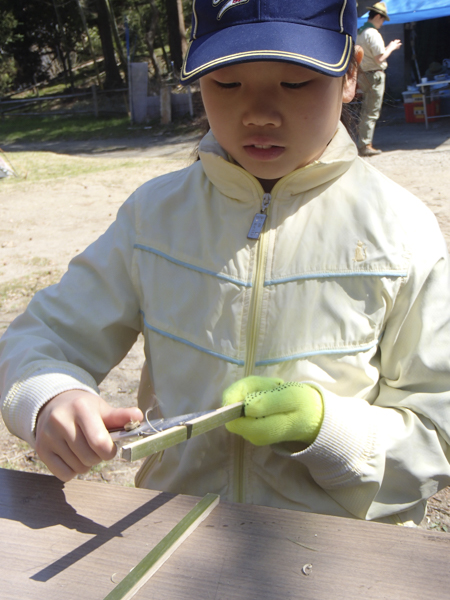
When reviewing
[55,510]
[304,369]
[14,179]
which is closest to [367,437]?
[304,369]

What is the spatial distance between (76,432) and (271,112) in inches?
28.7

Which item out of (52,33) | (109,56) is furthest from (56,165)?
(52,33)

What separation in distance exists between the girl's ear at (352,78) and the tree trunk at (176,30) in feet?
48.7

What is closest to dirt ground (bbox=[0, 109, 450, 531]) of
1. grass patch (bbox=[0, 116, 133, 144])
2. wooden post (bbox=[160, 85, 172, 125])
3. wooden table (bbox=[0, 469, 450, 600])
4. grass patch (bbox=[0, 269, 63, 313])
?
grass patch (bbox=[0, 269, 63, 313])

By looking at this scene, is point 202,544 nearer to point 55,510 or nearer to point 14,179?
point 55,510

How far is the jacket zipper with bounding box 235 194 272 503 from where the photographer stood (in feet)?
4.47

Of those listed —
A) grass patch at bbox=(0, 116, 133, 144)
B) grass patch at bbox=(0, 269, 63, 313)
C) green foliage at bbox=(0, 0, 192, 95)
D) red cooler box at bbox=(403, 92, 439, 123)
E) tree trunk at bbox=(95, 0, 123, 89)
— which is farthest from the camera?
green foliage at bbox=(0, 0, 192, 95)

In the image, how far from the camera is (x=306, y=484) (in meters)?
1.35

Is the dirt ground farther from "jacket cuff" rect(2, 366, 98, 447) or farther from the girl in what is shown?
"jacket cuff" rect(2, 366, 98, 447)

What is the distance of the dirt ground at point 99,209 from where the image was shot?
A: 9.57 feet

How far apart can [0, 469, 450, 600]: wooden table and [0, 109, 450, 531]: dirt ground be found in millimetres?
1157

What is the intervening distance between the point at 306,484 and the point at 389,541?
387mm

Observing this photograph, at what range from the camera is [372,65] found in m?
9.18

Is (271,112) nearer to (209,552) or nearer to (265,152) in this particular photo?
(265,152)
